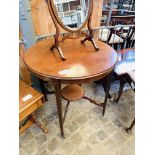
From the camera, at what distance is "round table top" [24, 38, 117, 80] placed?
1.06 metres

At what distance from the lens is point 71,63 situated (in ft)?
3.78

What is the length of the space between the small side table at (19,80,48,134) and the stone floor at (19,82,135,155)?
0.06 metres

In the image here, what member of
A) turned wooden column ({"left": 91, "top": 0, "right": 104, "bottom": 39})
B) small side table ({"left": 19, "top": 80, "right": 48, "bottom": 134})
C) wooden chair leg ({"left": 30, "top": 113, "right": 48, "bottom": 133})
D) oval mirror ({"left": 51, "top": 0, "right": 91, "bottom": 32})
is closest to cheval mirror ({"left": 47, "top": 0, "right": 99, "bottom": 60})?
oval mirror ({"left": 51, "top": 0, "right": 91, "bottom": 32})

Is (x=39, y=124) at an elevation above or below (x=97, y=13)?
below

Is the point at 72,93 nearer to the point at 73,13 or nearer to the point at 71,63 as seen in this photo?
the point at 71,63

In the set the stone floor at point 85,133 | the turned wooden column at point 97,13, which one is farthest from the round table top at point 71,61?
the stone floor at point 85,133

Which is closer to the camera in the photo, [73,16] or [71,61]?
[71,61]

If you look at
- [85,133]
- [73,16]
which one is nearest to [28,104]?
[85,133]

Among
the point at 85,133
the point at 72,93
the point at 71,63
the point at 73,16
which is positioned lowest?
the point at 85,133

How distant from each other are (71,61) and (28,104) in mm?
563

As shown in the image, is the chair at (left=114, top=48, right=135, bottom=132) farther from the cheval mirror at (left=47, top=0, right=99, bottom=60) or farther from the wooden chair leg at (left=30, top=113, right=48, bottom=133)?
the wooden chair leg at (left=30, top=113, right=48, bottom=133)
